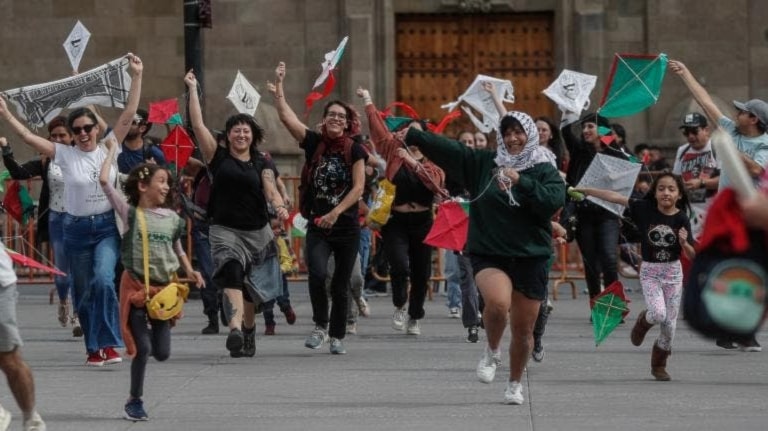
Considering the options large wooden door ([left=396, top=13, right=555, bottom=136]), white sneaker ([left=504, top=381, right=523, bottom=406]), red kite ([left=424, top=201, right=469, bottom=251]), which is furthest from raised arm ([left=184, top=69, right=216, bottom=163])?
large wooden door ([left=396, top=13, right=555, bottom=136])

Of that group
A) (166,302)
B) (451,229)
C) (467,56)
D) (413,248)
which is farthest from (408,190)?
(467,56)

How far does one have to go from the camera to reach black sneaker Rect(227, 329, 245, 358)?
1245cm

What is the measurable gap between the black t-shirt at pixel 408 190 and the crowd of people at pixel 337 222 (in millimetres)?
11

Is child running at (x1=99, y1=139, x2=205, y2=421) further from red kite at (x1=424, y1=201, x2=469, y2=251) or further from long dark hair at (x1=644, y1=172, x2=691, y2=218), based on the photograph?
red kite at (x1=424, y1=201, x2=469, y2=251)

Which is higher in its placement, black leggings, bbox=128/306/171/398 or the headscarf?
the headscarf

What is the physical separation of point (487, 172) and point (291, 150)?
13385 mm

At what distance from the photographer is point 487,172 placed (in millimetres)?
10086

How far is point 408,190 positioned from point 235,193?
2167 mm

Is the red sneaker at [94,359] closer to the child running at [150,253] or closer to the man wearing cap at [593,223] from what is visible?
the child running at [150,253]

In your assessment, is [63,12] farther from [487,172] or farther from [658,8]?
[487,172]

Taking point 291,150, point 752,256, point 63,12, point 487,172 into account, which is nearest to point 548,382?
point 487,172

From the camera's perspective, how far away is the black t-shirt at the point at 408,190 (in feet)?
47.1

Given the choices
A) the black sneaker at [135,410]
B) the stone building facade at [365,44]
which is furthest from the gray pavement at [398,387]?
the stone building facade at [365,44]

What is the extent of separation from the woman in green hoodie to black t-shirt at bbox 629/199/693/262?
179cm
